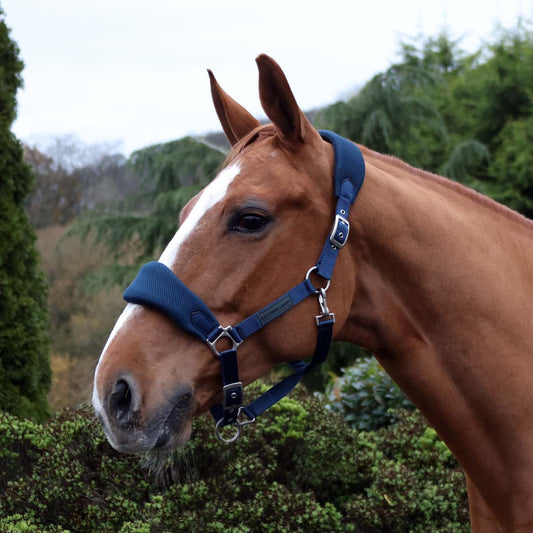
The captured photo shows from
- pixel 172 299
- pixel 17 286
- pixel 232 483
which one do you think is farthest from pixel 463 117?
pixel 172 299

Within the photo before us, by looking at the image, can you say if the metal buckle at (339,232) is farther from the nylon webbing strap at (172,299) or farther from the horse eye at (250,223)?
the nylon webbing strap at (172,299)

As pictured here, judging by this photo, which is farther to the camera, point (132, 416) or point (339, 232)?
point (339, 232)

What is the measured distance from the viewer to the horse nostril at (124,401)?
1.57 m

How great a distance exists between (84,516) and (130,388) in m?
1.64

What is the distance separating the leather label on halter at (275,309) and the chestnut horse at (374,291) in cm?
2

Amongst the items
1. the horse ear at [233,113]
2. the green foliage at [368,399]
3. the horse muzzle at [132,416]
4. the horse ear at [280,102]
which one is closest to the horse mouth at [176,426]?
the horse muzzle at [132,416]

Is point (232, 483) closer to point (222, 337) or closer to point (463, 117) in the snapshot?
point (222, 337)

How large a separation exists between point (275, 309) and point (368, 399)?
359 centimetres

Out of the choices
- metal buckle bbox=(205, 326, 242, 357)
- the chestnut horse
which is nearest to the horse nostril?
the chestnut horse

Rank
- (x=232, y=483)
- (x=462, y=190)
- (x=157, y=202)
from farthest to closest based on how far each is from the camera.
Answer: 1. (x=157, y=202)
2. (x=232, y=483)
3. (x=462, y=190)

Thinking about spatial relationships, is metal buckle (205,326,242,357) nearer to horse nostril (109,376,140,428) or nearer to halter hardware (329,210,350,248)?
horse nostril (109,376,140,428)

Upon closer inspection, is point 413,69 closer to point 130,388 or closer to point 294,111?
point 294,111

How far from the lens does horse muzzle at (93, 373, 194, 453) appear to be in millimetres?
1571

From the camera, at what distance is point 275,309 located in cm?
175
